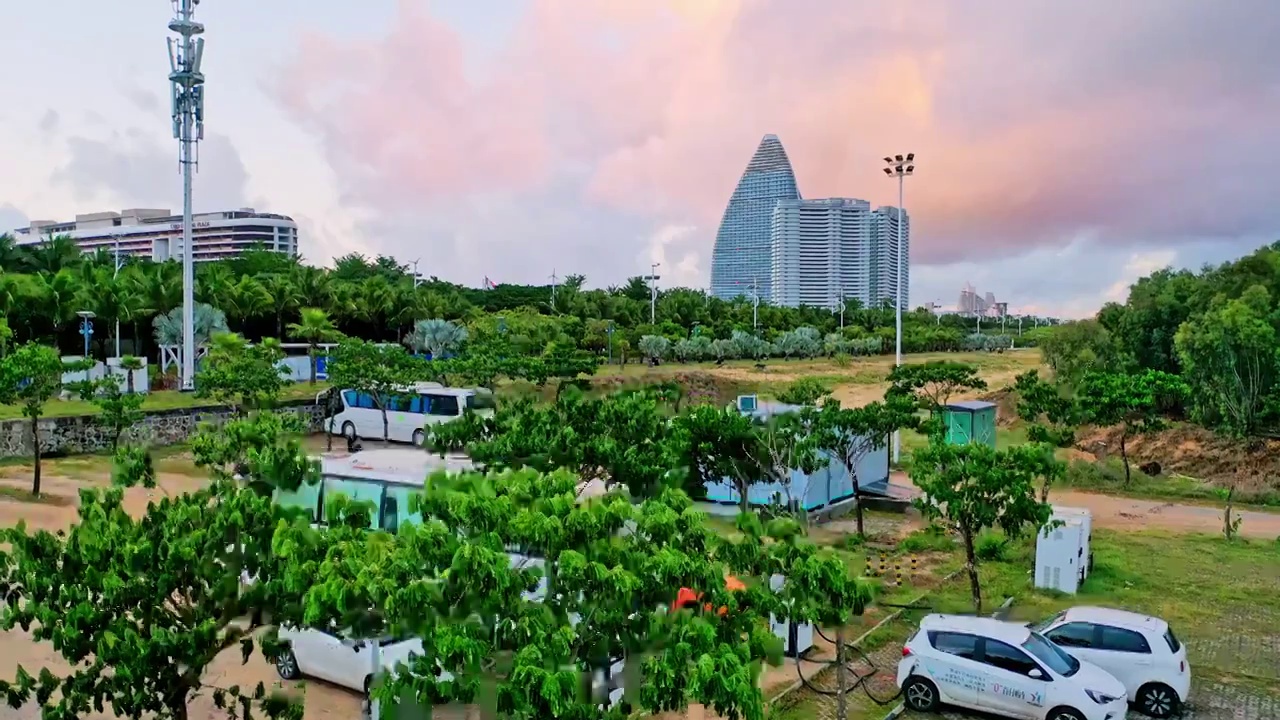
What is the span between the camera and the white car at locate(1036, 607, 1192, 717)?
37.3 ft

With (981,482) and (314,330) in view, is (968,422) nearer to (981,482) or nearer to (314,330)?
(981,482)

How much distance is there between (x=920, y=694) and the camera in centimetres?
1127

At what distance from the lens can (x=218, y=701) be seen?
293 inches

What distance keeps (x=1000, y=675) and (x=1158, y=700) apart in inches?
87.1

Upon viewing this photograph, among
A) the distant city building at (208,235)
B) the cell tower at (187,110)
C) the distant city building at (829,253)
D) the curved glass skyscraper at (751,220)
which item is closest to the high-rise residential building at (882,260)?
the distant city building at (829,253)

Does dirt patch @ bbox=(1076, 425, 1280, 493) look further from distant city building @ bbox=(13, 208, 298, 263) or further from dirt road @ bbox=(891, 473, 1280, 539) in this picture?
distant city building @ bbox=(13, 208, 298, 263)

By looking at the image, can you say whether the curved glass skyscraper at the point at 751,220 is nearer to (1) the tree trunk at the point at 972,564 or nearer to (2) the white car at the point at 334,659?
(1) the tree trunk at the point at 972,564

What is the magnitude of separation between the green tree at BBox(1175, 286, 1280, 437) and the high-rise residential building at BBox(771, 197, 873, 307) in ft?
361

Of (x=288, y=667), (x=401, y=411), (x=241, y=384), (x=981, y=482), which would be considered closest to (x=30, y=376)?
(x=241, y=384)

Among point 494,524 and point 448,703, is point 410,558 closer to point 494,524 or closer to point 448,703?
point 494,524

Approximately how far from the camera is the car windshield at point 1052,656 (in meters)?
10.7

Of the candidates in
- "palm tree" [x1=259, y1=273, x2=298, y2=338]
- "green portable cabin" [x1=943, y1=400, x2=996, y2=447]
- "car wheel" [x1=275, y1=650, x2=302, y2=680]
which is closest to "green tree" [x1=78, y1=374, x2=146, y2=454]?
"car wheel" [x1=275, y1=650, x2=302, y2=680]

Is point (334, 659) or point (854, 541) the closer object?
point (334, 659)

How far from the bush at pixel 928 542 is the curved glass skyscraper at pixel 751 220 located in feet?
466
